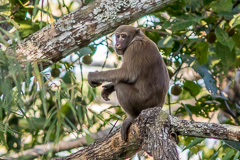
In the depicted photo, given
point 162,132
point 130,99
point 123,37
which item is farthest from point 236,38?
point 162,132

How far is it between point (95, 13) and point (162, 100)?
1.25 m

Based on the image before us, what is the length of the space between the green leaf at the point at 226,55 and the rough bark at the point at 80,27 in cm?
152

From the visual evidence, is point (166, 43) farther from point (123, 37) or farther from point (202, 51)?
point (202, 51)

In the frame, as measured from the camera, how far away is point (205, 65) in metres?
6.30

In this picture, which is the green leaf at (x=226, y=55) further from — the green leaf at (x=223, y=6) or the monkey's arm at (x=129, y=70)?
the monkey's arm at (x=129, y=70)

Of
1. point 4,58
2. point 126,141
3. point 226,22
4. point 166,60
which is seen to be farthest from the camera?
point 166,60

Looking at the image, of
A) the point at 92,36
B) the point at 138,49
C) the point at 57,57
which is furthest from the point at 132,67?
the point at 57,57

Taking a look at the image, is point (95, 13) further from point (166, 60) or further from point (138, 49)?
point (166, 60)

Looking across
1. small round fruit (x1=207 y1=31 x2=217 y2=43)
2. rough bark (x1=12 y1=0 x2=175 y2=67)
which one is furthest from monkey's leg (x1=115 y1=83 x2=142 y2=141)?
small round fruit (x1=207 y1=31 x2=217 y2=43)

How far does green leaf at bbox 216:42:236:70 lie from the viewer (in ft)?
18.9

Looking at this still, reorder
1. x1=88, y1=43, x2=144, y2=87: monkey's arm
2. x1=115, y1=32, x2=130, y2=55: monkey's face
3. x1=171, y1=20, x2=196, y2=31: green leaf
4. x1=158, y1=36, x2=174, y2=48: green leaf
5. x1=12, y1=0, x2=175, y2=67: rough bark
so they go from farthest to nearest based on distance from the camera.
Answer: x1=158, y1=36, x2=174, y2=48: green leaf → x1=171, y1=20, x2=196, y2=31: green leaf → x1=115, y1=32, x2=130, y2=55: monkey's face → x1=88, y1=43, x2=144, y2=87: monkey's arm → x1=12, y1=0, x2=175, y2=67: rough bark

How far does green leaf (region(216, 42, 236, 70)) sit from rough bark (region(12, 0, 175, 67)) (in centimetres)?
152

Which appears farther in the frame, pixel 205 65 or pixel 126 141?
pixel 205 65

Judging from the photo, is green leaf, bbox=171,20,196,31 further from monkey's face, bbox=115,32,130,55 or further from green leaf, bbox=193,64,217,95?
green leaf, bbox=193,64,217,95
